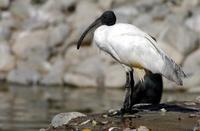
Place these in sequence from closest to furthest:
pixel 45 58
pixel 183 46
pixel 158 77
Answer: pixel 158 77, pixel 183 46, pixel 45 58

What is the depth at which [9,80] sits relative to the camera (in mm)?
29969

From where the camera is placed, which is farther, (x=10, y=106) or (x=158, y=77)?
(x=10, y=106)

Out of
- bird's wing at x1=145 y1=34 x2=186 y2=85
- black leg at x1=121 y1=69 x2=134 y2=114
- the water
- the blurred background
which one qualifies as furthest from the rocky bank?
bird's wing at x1=145 y1=34 x2=186 y2=85

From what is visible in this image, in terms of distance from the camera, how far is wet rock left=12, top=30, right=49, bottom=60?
31.9 m

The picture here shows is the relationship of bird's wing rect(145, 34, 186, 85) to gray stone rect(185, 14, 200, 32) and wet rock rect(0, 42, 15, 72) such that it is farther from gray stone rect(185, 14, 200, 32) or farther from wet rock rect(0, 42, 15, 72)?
wet rock rect(0, 42, 15, 72)

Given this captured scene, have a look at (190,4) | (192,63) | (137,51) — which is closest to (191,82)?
(192,63)

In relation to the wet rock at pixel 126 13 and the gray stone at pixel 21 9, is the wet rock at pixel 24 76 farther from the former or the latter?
the gray stone at pixel 21 9

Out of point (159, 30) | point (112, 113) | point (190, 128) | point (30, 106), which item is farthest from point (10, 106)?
point (190, 128)

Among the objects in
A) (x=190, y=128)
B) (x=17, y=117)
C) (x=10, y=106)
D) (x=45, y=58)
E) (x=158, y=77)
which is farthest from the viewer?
(x=45, y=58)

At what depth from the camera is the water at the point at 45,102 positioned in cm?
Result: 2065

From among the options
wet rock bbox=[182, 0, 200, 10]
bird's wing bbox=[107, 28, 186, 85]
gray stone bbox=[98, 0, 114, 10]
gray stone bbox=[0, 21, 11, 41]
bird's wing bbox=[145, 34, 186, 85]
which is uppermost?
gray stone bbox=[98, 0, 114, 10]

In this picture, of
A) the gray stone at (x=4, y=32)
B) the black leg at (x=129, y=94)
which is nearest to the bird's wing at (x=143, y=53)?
the black leg at (x=129, y=94)

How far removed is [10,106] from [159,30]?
8490mm

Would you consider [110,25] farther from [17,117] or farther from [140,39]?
[17,117]
